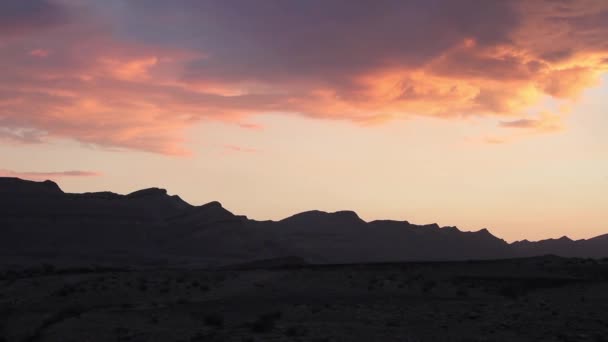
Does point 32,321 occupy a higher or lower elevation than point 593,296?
lower

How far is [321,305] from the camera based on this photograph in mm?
32281

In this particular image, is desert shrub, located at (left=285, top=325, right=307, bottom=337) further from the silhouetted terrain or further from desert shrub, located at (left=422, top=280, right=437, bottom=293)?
desert shrub, located at (left=422, top=280, right=437, bottom=293)

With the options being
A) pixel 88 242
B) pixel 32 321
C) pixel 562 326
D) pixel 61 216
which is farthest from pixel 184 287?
pixel 61 216

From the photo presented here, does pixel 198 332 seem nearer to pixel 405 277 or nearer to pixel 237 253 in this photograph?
pixel 405 277

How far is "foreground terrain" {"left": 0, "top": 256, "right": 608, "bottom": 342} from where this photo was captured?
2427 cm

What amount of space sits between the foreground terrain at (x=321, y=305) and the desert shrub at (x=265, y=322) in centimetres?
8

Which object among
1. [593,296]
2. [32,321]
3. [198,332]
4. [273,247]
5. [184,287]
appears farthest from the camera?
[273,247]

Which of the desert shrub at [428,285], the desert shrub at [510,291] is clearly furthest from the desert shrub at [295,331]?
the desert shrub at [510,291]

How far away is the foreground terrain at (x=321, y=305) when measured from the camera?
24.3 meters

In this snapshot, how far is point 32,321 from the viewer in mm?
31344

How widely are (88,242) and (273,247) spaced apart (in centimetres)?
3867

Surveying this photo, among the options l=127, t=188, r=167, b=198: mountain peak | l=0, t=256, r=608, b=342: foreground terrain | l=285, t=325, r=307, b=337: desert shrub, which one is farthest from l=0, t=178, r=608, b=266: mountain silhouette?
l=285, t=325, r=307, b=337: desert shrub

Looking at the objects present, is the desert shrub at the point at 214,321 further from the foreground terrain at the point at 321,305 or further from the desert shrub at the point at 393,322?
the desert shrub at the point at 393,322

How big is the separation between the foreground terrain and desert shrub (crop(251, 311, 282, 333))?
0.27ft
